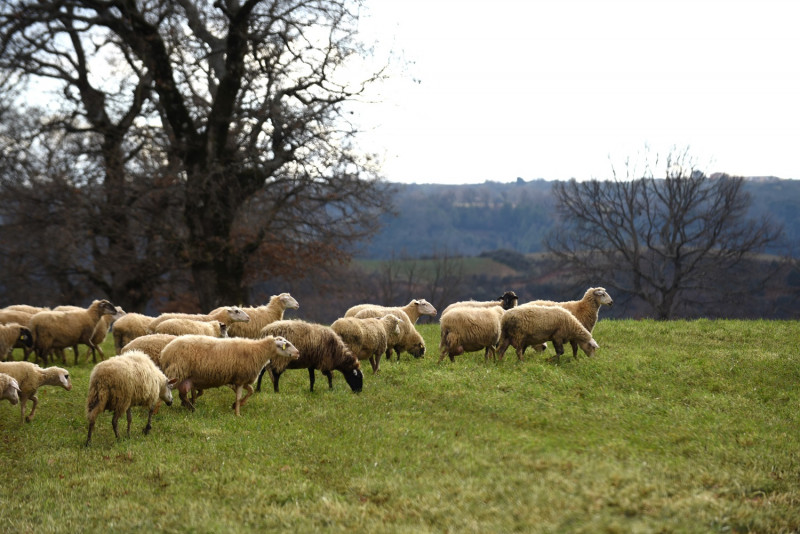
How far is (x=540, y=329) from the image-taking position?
46.1 ft

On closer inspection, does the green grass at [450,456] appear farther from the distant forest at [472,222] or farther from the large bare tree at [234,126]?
the distant forest at [472,222]

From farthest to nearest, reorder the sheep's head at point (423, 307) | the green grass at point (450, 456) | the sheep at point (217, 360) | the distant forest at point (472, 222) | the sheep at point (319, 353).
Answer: the distant forest at point (472, 222)
the sheep's head at point (423, 307)
the sheep at point (319, 353)
the sheep at point (217, 360)
the green grass at point (450, 456)

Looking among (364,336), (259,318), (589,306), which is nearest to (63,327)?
(259,318)

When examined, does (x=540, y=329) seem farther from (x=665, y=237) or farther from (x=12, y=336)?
(x=665, y=237)

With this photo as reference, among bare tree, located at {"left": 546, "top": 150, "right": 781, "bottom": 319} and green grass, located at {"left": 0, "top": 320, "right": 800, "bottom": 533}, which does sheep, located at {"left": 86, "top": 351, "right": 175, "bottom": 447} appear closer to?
green grass, located at {"left": 0, "top": 320, "right": 800, "bottom": 533}

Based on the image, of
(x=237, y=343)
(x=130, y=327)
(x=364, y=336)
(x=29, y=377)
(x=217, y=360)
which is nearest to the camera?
(x=217, y=360)

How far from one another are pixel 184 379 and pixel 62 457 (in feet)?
7.68

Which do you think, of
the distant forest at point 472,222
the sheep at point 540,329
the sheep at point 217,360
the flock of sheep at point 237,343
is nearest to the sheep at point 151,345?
the flock of sheep at point 237,343

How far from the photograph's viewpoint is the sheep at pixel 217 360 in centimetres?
1160

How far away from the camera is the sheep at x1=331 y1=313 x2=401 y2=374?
46.8ft

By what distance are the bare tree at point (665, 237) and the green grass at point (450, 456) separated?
91.8 feet

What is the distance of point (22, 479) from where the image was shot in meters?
9.12

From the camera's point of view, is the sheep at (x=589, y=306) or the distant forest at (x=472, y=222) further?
the distant forest at (x=472, y=222)

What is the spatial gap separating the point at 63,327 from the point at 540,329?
→ 41.0 feet
